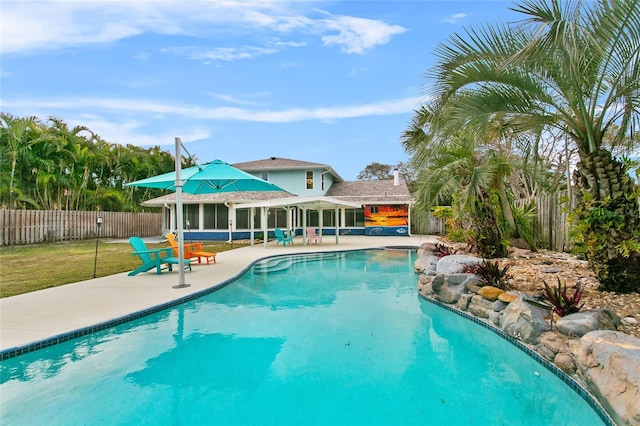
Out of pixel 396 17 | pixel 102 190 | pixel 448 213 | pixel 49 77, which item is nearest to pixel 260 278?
pixel 448 213

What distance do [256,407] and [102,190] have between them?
25468 mm

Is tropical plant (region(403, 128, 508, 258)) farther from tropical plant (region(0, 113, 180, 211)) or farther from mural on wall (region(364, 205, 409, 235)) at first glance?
tropical plant (region(0, 113, 180, 211))

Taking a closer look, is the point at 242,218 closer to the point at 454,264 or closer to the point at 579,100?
the point at 454,264

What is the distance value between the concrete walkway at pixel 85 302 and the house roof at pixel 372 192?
16.4 m

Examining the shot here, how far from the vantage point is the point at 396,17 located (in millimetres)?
11016

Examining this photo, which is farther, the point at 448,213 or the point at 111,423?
the point at 448,213

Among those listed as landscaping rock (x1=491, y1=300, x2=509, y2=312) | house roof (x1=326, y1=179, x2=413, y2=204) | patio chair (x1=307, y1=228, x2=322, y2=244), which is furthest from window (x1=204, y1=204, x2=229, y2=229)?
landscaping rock (x1=491, y1=300, x2=509, y2=312)

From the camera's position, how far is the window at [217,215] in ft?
71.0

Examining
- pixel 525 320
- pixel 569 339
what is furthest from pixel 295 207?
pixel 569 339

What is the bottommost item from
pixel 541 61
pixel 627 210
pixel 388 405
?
pixel 388 405

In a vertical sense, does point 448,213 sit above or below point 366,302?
above

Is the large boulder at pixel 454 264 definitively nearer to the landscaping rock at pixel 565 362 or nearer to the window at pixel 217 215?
the landscaping rock at pixel 565 362

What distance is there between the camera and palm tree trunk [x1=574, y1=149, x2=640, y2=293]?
5.04 metres

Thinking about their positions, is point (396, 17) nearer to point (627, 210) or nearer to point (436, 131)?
point (436, 131)
